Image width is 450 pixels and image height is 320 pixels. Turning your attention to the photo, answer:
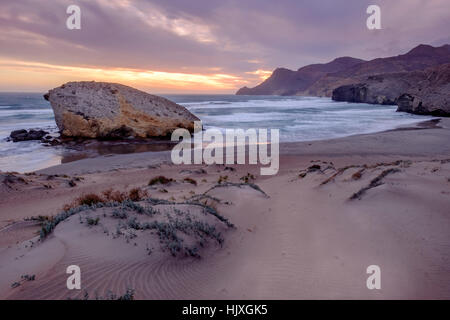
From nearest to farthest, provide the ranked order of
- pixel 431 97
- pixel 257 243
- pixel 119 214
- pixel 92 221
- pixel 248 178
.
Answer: pixel 92 221
pixel 119 214
pixel 257 243
pixel 248 178
pixel 431 97

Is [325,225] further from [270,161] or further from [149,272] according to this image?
[270,161]

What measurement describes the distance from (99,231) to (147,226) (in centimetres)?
69

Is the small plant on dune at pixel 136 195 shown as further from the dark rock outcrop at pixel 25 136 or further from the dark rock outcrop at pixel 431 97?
the dark rock outcrop at pixel 431 97

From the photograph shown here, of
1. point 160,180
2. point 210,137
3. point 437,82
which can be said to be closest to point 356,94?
point 437,82

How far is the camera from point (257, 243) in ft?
14.8

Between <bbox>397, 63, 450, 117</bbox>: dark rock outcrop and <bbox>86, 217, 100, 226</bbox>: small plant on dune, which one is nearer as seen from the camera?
<bbox>86, 217, 100, 226</bbox>: small plant on dune

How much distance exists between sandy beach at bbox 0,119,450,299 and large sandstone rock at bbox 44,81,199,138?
480 inches

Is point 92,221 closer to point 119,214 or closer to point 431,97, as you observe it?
point 119,214

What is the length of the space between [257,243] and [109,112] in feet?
62.1

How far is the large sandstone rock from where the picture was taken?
1947cm

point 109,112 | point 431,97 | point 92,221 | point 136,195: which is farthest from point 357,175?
point 431,97

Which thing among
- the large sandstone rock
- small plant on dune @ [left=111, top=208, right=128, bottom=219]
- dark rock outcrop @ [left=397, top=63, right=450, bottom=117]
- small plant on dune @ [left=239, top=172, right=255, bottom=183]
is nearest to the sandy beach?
small plant on dune @ [left=111, top=208, right=128, bottom=219]

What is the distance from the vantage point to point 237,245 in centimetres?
439

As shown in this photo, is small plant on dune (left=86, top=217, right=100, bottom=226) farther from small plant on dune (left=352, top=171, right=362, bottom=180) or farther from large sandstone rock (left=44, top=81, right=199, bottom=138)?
large sandstone rock (left=44, top=81, right=199, bottom=138)
